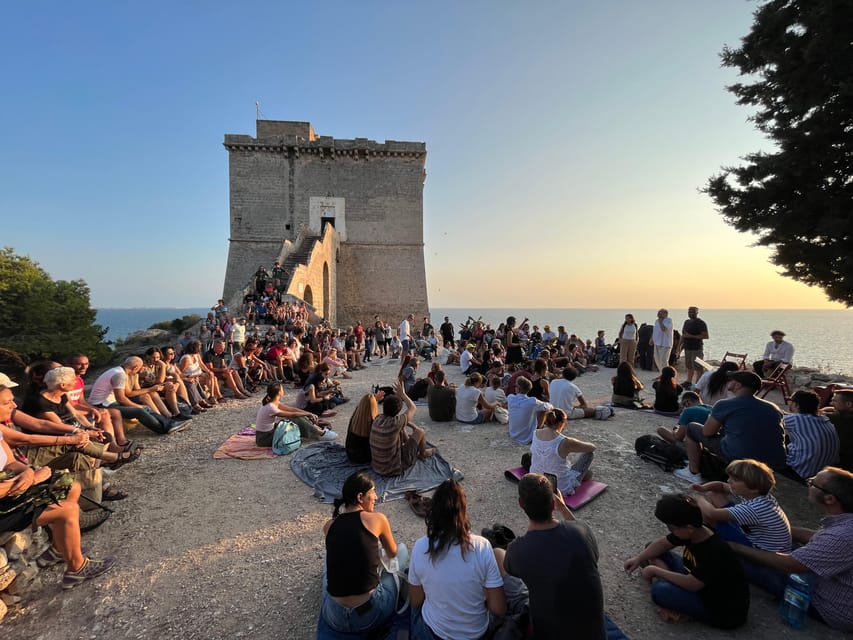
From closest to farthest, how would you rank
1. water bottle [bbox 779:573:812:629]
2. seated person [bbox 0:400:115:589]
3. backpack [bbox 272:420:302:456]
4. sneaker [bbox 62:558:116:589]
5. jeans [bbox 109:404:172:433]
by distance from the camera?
water bottle [bbox 779:573:812:629], seated person [bbox 0:400:115:589], sneaker [bbox 62:558:116:589], backpack [bbox 272:420:302:456], jeans [bbox 109:404:172:433]

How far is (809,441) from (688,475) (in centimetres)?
119

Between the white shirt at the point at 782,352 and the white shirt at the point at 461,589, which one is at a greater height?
the white shirt at the point at 782,352

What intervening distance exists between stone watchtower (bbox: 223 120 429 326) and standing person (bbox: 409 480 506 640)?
61.3 feet

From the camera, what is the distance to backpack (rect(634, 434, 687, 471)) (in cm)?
464

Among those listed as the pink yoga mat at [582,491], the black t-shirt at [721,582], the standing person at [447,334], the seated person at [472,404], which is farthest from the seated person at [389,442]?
the standing person at [447,334]

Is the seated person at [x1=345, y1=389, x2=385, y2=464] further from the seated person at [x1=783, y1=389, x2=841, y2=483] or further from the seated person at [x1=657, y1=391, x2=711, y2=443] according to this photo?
the seated person at [x1=783, y1=389, x2=841, y2=483]

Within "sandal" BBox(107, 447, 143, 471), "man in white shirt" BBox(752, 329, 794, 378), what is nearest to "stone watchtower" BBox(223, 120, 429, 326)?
"sandal" BBox(107, 447, 143, 471)

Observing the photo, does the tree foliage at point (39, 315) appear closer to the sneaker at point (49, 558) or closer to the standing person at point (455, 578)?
the sneaker at point (49, 558)

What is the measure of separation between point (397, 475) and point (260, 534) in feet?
5.44

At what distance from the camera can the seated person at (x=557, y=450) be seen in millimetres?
3764

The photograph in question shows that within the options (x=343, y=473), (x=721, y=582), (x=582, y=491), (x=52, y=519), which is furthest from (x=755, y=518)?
(x=52, y=519)

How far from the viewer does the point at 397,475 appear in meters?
4.62

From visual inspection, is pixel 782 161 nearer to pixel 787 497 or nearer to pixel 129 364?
pixel 787 497

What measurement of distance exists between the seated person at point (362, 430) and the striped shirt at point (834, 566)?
4.03 metres
